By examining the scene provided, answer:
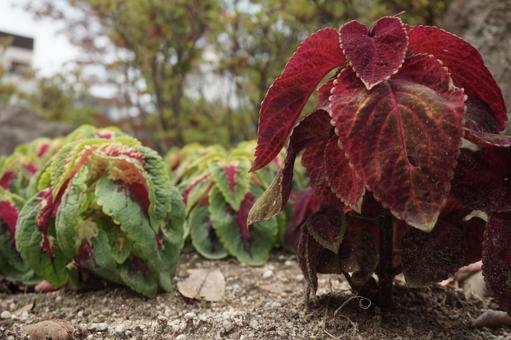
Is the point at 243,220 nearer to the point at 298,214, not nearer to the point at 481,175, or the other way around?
the point at 298,214

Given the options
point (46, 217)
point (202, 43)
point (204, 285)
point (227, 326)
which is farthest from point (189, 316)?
point (202, 43)

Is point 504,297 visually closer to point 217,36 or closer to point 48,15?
point 217,36

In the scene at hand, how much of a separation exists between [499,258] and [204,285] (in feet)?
2.95

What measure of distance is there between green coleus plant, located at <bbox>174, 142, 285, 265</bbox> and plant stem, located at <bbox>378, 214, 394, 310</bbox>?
29.4 inches

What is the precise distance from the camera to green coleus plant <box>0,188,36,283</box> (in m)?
1.78

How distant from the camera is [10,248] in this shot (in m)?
1.78

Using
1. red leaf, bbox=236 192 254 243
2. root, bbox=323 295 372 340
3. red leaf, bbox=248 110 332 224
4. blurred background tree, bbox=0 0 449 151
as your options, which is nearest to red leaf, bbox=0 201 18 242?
red leaf, bbox=236 192 254 243

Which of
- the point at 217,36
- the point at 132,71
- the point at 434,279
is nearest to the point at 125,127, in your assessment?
the point at 132,71

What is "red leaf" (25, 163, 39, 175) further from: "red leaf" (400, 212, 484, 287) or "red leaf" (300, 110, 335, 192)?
"red leaf" (400, 212, 484, 287)

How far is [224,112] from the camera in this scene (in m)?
5.52

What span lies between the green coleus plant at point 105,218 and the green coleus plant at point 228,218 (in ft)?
1.34

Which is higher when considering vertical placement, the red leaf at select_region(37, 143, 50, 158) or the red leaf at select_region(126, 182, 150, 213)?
the red leaf at select_region(126, 182, 150, 213)

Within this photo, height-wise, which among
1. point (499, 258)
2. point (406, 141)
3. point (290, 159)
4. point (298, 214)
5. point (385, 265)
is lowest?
point (298, 214)

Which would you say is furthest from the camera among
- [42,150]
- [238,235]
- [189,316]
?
[42,150]
